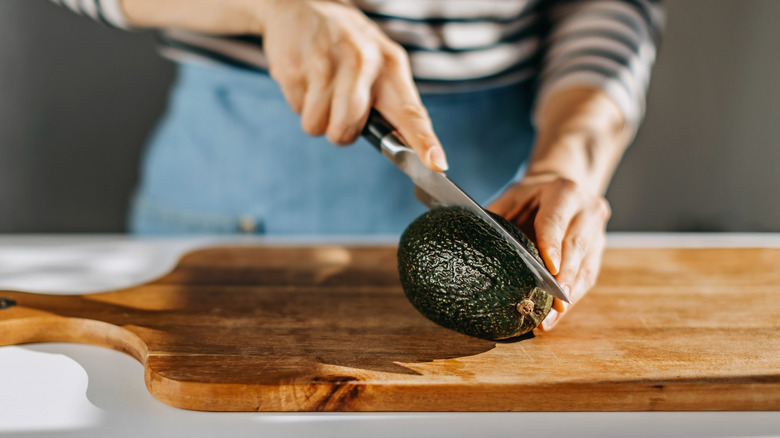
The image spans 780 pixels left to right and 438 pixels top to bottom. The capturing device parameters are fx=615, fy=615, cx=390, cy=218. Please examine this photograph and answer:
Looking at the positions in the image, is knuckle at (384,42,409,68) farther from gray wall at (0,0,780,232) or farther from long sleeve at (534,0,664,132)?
gray wall at (0,0,780,232)

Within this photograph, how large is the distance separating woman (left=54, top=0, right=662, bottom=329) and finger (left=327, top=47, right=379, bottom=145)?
4cm

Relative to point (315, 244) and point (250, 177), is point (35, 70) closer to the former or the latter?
point (250, 177)

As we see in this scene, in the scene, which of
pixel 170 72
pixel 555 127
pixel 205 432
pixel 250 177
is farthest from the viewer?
pixel 170 72

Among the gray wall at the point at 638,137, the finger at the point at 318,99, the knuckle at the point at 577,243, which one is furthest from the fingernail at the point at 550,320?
the gray wall at the point at 638,137

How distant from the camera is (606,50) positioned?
1482 millimetres

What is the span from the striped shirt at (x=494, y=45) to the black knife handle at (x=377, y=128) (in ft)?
1.39

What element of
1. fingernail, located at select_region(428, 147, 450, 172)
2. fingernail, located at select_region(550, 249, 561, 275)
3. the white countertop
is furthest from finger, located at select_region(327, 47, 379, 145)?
the white countertop

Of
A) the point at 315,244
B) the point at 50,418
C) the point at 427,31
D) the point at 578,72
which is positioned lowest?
the point at 315,244

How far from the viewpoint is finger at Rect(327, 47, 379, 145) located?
1.05 meters

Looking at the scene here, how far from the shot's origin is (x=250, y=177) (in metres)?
1.59

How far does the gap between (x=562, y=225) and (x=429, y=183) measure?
0.23m

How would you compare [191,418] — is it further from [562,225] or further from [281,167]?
[281,167]

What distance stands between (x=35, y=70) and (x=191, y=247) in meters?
1.59

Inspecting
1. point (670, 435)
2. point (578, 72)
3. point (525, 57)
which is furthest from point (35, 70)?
point (670, 435)
